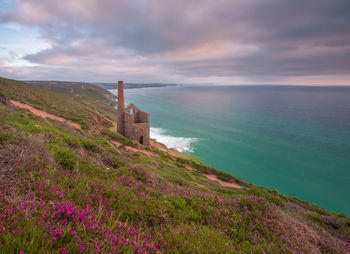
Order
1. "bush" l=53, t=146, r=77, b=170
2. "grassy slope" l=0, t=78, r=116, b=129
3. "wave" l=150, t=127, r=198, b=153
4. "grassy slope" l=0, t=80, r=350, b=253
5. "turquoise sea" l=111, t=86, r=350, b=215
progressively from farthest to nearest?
"wave" l=150, t=127, r=198, b=153, "turquoise sea" l=111, t=86, r=350, b=215, "grassy slope" l=0, t=78, r=116, b=129, "bush" l=53, t=146, r=77, b=170, "grassy slope" l=0, t=80, r=350, b=253

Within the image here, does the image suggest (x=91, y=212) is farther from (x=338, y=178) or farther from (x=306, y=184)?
(x=338, y=178)

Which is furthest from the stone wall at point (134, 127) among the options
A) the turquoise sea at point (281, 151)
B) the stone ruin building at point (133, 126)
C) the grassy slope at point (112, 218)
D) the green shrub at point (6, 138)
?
the turquoise sea at point (281, 151)

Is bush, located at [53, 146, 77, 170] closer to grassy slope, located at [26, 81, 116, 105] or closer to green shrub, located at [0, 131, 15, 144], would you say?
green shrub, located at [0, 131, 15, 144]

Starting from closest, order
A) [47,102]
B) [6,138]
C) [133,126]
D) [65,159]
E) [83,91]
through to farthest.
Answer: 1. [6,138]
2. [65,159]
3. [133,126]
4. [47,102]
5. [83,91]

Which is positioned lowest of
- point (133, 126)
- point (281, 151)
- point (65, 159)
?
point (281, 151)

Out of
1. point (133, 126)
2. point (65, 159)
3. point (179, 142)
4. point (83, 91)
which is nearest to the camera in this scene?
point (65, 159)

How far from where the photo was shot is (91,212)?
2.70m

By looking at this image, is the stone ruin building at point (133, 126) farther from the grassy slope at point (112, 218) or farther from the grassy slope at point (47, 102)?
the grassy slope at point (112, 218)

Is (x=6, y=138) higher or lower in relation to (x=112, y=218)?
higher

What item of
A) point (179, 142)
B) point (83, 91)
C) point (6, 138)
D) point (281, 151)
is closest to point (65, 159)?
point (6, 138)

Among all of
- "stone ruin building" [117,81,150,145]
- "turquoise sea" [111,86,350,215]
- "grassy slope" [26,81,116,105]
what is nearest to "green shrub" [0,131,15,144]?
"stone ruin building" [117,81,150,145]

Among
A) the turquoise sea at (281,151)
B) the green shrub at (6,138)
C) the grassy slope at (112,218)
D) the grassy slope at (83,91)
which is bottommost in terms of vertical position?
the turquoise sea at (281,151)

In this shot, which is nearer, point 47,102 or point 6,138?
point 6,138

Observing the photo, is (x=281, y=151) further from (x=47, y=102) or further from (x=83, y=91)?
(x=83, y=91)
